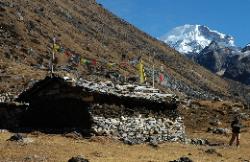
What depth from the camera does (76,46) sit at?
359ft

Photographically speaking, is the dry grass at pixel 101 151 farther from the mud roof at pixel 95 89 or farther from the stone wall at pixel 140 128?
the mud roof at pixel 95 89

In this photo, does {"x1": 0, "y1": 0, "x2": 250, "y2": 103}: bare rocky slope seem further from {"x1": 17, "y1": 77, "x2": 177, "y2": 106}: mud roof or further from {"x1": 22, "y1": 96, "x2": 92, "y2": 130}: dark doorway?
{"x1": 22, "y1": 96, "x2": 92, "y2": 130}: dark doorway

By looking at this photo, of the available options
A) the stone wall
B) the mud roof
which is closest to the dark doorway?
the mud roof

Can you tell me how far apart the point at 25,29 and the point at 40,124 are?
221 feet

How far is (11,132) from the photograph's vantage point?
1313 inches

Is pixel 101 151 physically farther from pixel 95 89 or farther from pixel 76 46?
pixel 76 46

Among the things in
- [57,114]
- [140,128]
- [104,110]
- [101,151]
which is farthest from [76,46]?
[101,151]

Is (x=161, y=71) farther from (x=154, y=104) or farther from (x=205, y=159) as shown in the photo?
(x=205, y=159)

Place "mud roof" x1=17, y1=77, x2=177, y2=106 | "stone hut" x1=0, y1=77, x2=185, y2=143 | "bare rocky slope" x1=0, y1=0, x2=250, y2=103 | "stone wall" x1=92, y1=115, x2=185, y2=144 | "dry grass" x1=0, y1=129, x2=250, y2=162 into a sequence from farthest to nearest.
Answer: "bare rocky slope" x1=0, y1=0, x2=250, y2=103 < "mud roof" x1=17, y1=77, x2=177, y2=106 < "stone hut" x1=0, y1=77, x2=185, y2=143 < "stone wall" x1=92, y1=115, x2=185, y2=144 < "dry grass" x1=0, y1=129, x2=250, y2=162

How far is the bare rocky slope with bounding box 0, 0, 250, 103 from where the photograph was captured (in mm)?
82438

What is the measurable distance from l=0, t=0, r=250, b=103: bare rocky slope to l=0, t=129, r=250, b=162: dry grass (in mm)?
22799

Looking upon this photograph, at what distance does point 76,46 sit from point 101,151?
82.9 metres

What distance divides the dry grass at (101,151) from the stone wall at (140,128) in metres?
0.95

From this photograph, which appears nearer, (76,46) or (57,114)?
(57,114)
